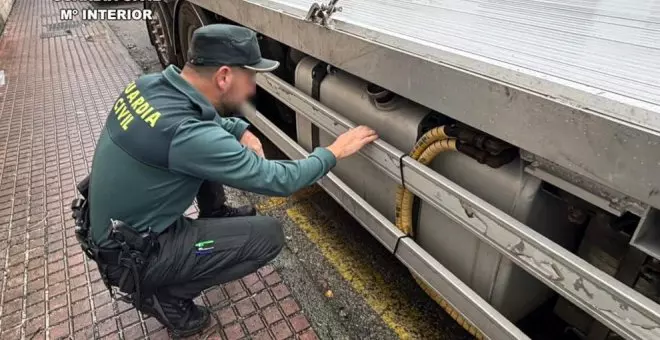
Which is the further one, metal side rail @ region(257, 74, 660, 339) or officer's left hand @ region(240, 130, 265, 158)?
officer's left hand @ region(240, 130, 265, 158)

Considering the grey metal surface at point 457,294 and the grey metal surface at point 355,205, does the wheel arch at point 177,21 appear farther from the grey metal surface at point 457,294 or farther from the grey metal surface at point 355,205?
the grey metal surface at point 457,294

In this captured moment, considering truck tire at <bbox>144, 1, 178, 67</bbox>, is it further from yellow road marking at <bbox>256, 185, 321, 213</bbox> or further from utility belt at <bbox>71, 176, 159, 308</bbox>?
utility belt at <bbox>71, 176, 159, 308</bbox>

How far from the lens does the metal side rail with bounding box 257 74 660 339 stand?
101 centimetres

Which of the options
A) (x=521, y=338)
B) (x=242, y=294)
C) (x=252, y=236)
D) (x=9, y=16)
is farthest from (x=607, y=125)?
(x=9, y=16)

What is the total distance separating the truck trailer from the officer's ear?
0.45 m

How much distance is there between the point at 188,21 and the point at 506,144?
332 centimetres

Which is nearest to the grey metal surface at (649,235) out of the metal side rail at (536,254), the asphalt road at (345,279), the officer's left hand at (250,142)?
the metal side rail at (536,254)

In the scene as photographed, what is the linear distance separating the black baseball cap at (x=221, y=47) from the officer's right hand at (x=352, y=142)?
482 millimetres

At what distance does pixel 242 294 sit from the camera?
2203 millimetres

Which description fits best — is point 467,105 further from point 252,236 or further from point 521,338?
point 252,236

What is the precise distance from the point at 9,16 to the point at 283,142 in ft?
38.9

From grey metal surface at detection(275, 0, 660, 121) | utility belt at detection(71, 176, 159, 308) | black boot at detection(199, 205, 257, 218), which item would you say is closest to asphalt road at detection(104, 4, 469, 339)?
black boot at detection(199, 205, 257, 218)

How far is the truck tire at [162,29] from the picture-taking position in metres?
4.43

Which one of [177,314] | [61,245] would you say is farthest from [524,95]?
[61,245]
